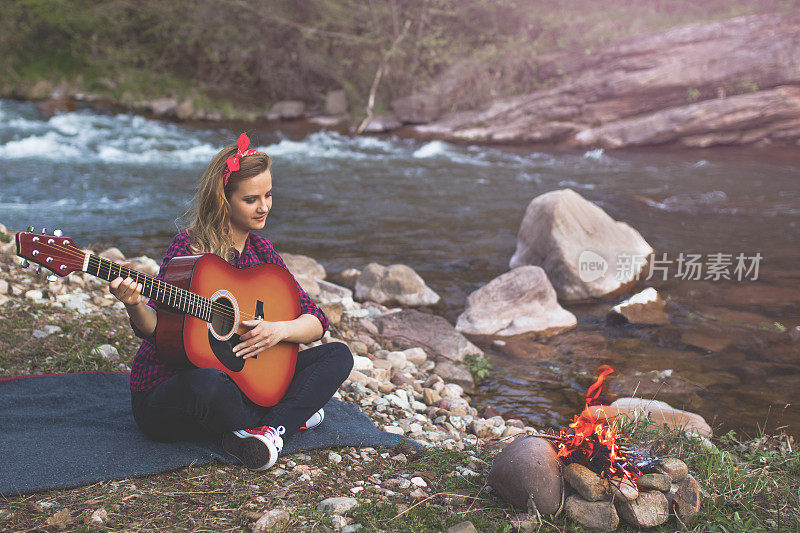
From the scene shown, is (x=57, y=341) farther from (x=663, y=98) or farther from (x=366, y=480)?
(x=663, y=98)

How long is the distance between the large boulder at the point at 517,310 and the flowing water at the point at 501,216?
6.2 inches

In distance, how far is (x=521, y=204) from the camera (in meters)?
9.10

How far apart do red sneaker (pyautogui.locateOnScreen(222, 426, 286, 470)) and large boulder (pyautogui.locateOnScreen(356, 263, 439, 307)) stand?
3.07 m

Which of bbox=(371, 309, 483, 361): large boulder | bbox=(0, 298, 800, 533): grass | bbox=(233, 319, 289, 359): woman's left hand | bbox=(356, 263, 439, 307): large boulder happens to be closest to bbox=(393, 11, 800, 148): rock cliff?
bbox=(356, 263, 439, 307): large boulder

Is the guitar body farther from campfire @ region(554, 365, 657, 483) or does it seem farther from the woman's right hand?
campfire @ region(554, 365, 657, 483)

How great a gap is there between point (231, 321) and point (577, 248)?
4337 mm

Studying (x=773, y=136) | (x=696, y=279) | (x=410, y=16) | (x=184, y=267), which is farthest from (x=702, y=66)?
(x=184, y=267)

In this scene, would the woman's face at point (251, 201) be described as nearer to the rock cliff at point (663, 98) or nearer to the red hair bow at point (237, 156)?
the red hair bow at point (237, 156)

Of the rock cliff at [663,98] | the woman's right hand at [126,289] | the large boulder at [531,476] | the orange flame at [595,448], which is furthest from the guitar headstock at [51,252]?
the rock cliff at [663,98]

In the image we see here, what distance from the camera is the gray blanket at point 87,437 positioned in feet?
8.52

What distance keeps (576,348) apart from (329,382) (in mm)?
2741

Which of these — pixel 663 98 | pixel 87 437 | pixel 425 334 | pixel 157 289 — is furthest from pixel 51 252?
pixel 663 98

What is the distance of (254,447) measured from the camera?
2.74m

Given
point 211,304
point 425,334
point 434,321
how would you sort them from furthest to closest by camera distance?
point 434,321, point 425,334, point 211,304
